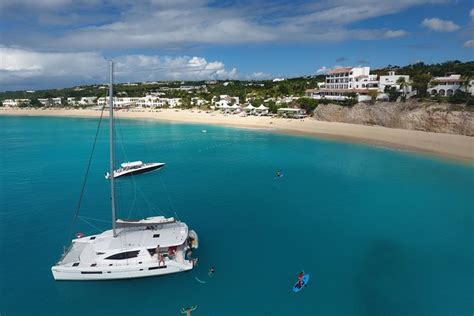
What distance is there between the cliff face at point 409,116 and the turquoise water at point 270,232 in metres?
15.7

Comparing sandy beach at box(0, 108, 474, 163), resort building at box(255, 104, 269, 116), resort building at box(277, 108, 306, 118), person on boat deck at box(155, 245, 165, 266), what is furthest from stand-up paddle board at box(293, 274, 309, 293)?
resort building at box(255, 104, 269, 116)

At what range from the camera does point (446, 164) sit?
4456 cm

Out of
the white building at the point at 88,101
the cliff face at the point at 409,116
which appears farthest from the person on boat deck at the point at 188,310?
the white building at the point at 88,101

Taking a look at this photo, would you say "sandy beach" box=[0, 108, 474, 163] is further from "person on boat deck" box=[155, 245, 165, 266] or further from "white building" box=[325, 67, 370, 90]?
"person on boat deck" box=[155, 245, 165, 266]

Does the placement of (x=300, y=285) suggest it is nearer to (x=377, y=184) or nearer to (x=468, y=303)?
(x=468, y=303)

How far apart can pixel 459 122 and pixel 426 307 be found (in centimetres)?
5098

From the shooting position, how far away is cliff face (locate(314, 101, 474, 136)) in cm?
5723

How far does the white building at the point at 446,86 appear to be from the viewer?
6662cm

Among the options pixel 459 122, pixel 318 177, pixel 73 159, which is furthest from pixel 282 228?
pixel 459 122

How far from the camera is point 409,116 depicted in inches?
2525

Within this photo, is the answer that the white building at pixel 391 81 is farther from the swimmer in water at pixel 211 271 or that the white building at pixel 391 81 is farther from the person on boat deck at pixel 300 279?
the swimmer in water at pixel 211 271

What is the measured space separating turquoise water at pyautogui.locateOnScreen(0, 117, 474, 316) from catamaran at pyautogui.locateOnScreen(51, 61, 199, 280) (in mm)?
631

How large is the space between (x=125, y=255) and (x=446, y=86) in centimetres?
7481

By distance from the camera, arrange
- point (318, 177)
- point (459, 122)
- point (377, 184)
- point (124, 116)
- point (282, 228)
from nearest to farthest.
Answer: point (282, 228), point (377, 184), point (318, 177), point (459, 122), point (124, 116)
